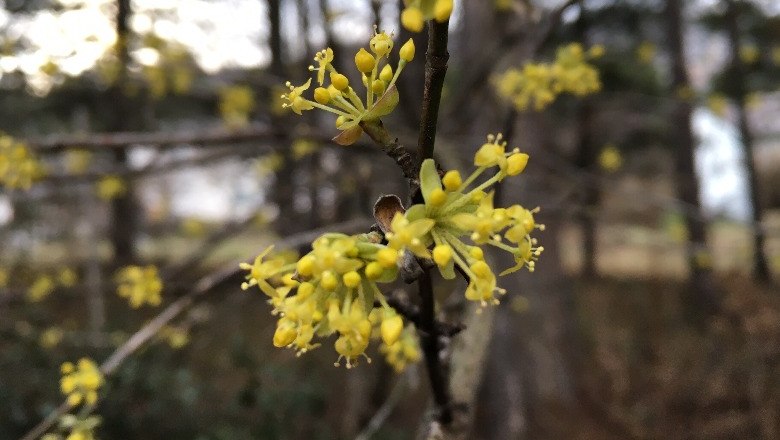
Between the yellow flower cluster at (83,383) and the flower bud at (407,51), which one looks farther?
the yellow flower cluster at (83,383)

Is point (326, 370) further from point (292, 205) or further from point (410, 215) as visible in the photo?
point (410, 215)

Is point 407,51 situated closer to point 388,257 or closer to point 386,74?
point 386,74

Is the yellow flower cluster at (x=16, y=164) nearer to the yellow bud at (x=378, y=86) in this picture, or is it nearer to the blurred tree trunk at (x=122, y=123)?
the blurred tree trunk at (x=122, y=123)

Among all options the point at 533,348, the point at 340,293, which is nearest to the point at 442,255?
the point at 340,293

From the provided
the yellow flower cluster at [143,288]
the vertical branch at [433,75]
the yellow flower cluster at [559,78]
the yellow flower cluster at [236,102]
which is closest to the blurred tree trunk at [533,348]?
the yellow flower cluster at [559,78]

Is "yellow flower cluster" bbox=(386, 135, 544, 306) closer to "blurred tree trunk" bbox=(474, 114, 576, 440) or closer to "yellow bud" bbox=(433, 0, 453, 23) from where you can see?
"yellow bud" bbox=(433, 0, 453, 23)
